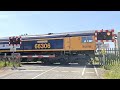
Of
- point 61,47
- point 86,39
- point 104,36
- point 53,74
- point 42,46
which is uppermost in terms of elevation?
point 104,36

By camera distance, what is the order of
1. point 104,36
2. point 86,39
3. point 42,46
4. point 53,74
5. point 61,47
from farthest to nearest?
point 42,46 < point 61,47 < point 86,39 < point 104,36 < point 53,74

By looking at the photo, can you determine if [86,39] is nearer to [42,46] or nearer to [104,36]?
[104,36]

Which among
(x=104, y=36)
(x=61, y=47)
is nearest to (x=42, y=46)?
(x=61, y=47)

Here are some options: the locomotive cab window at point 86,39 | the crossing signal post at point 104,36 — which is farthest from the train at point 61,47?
the crossing signal post at point 104,36

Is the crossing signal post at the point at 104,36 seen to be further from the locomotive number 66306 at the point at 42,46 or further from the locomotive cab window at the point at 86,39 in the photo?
the locomotive number 66306 at the point at 42,46

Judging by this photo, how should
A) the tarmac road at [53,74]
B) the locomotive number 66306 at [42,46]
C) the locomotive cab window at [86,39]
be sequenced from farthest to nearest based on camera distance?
1. the locomotive number 66306 at [42,46]
2. the locomotive cab window at [86,39]
3. the tarmac road at [53,74]

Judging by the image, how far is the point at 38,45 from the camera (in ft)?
102

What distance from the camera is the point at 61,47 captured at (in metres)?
29.7

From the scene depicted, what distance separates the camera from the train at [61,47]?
92.3 ft

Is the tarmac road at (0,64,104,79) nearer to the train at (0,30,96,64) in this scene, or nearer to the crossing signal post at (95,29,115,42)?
the crossing signal post at (95,29,115,42)

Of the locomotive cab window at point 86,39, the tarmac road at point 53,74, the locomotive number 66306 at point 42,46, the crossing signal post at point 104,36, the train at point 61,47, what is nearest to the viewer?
the tarmac road at point 53,74

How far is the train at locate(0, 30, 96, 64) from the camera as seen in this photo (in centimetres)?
2814
